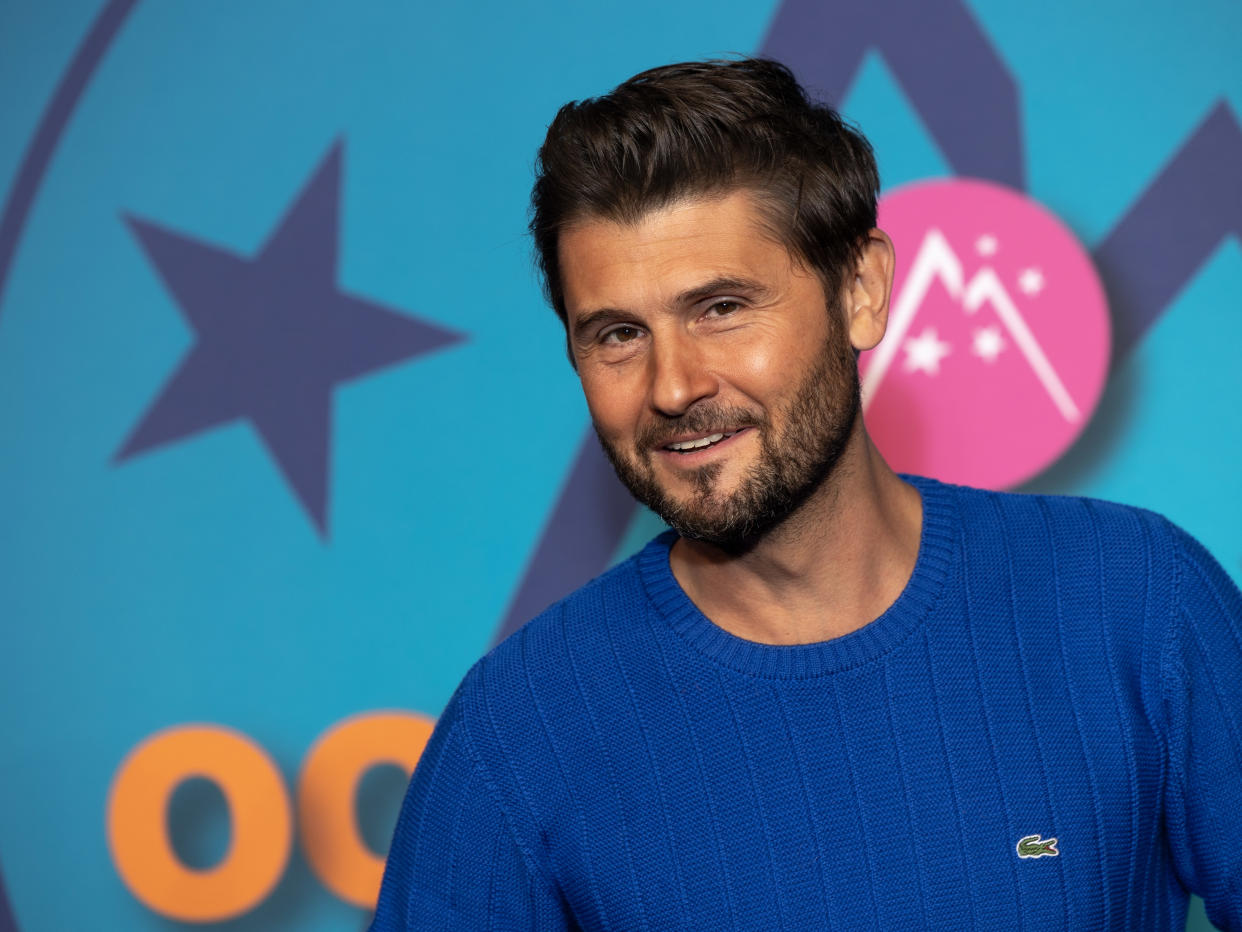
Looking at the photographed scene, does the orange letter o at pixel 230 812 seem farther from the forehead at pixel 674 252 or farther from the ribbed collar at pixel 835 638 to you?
the forehead at pixel 674 252

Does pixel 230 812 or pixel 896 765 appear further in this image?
pixel 230 812

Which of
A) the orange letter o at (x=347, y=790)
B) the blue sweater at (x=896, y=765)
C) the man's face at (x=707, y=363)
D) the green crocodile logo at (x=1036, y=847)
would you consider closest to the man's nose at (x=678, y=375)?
the man's face at (x=707, y=363)

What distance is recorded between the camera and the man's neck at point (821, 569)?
1287mm

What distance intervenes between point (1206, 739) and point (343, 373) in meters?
1.24

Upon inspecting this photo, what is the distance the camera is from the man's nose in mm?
1188

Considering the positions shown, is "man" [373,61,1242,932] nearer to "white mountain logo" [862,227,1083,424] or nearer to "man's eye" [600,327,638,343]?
"man's eye" [600,327,638,343]

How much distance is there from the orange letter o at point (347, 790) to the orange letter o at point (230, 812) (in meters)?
0.04

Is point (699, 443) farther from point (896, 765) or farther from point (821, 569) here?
point (896, 765)

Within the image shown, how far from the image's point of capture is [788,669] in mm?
1264

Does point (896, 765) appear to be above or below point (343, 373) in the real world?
below

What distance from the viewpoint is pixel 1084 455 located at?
70.9 inches

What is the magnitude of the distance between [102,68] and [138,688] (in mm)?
927

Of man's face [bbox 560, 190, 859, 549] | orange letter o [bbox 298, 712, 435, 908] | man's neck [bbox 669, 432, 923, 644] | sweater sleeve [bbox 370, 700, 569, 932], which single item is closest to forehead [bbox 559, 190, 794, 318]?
man's face [bbox 560, 190, 859, 549]

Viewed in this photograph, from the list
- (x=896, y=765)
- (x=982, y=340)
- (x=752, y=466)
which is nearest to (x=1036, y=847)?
(x=896, y=765)
